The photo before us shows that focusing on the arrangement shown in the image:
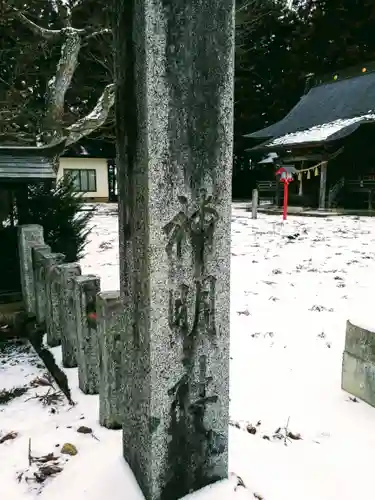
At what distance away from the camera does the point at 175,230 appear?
161 cm

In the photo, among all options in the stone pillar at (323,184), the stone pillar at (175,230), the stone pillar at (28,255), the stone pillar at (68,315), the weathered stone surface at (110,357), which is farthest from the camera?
the stone pillar at (323,184)

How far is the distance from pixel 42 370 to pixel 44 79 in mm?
16232

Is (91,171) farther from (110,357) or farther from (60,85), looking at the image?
(110,357)

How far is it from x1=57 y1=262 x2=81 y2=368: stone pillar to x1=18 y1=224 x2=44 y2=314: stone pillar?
3.71 ft

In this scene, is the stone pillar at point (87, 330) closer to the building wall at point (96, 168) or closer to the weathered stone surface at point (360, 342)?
the weathered stone surface at point (360, 342)

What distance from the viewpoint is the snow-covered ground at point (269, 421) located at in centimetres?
199

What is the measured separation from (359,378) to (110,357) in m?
1.82

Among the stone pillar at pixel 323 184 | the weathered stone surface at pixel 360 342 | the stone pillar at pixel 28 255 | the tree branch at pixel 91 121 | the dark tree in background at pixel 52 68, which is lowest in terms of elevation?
the weathered stone surface at pixel 360 342

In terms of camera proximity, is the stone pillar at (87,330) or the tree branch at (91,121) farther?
the tree branch at (91,121)

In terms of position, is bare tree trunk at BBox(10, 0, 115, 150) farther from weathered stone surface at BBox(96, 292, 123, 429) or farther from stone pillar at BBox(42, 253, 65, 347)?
weathered stone surface at BBox(96, 292, 123, 429)

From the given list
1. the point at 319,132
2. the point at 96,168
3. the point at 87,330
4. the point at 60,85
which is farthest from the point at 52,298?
the point at 96,168

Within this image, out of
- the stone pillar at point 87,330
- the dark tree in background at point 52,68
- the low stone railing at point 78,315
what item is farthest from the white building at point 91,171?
the stone pillar at point 87,330

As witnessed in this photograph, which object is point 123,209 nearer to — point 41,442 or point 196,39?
point 196,39

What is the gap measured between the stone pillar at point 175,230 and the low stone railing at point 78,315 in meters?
0.40
